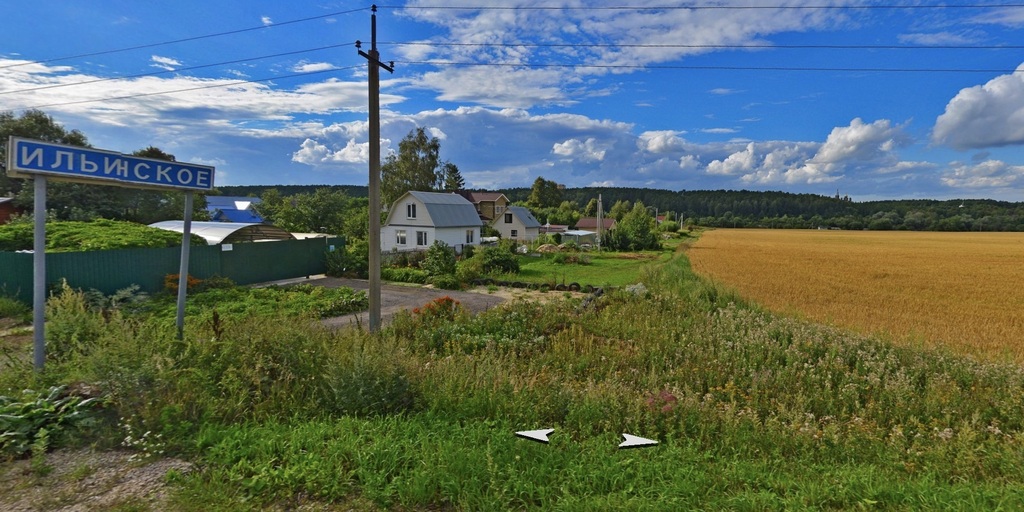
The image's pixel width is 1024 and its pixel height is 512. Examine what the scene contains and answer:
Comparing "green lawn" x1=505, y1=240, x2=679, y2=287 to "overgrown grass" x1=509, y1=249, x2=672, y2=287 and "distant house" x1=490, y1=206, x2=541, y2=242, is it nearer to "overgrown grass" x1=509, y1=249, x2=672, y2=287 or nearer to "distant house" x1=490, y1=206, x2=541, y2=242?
"overgrown grass" x1=509, y1=249, x2=672, y2=287

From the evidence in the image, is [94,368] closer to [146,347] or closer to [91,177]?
[146,347]

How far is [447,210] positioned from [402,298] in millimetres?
18709

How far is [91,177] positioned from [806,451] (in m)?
9.30

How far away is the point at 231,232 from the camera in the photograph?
69.6ft

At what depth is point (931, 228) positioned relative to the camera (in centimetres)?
10056

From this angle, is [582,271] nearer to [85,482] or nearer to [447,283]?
[447,283]

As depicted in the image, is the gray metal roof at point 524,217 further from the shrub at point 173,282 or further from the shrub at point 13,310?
the shrub at point 13,310

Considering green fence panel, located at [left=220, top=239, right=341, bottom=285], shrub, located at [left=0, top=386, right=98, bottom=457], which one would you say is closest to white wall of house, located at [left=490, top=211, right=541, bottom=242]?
green fence panel, located at [left=220, top=239, right=341, bottom=285]

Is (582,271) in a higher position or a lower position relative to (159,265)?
lower

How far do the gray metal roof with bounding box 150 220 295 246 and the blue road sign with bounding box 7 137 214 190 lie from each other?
14200 mm

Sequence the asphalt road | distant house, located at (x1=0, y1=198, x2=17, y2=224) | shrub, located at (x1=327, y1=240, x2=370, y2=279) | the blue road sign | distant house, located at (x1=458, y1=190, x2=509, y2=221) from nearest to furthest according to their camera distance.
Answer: the blue road sign
the asphalt road
shrub, located at (x1=327, y1=240, x2=370, y2=279)
distant house, located at (x1=0, y1=198, x2=17, y2=224)
distant house, located at (x1=458, y1=190, x2=509, y2=221)

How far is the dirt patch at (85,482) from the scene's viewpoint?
351 centimetres

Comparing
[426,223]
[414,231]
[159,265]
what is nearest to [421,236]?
[414,231]

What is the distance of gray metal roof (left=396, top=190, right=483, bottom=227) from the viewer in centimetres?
3338
